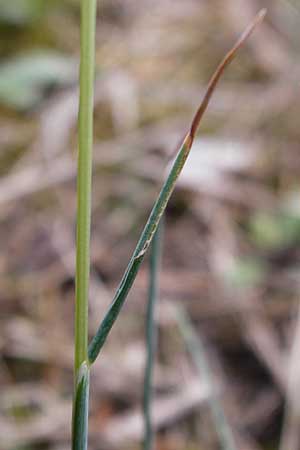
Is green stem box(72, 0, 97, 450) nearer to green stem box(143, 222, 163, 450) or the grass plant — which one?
the grass plant

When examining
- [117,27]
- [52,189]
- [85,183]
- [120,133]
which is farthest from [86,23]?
[117,27]

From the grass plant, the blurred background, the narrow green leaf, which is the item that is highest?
the blurred background

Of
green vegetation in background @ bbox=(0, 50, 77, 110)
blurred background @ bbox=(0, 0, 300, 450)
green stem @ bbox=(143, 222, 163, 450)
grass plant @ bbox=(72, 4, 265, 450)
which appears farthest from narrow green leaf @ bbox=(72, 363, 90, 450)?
green vegetation in background @ bbox=(0, 50, 77, 110)

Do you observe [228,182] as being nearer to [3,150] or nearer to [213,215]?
[213,215]

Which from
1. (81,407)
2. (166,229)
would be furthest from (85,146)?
(166,229)

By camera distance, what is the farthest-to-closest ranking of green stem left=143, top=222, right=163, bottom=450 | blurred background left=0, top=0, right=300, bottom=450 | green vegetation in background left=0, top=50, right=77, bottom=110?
green vegetation in background left=0, top=50, right=77, bottom=110 < blurred background left=0, top=0, right=300, bottom=450 < green stem left=143, top=222, right=163, bottom=450

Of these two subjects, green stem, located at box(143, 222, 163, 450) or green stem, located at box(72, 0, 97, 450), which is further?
green stem, located at box(143, 222, 163, 450)

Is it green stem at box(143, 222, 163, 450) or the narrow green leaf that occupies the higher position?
green stem at box(143, 222, 163, 450)
